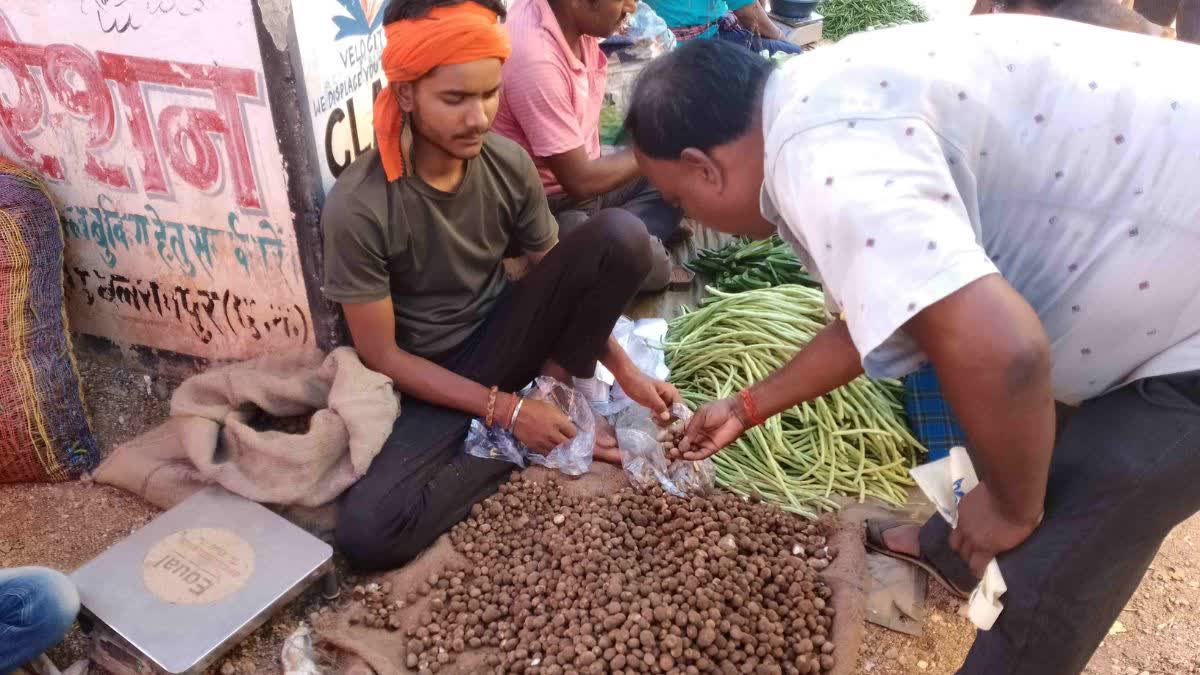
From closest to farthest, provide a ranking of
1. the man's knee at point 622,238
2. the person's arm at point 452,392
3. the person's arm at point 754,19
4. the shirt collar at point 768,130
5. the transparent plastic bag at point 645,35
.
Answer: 1. the shirt collar at point 768,130
2. the person's arm at point 452,392
3. the man's knee at point 622,238
4. the transparent plastic bag at point 645,35
5. the person's arm at point 754,19

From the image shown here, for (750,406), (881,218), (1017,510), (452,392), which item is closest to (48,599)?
(452,392)

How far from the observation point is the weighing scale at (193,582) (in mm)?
1956

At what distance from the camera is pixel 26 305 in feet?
8.25

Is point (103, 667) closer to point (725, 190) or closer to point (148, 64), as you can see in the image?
point (148, 64)

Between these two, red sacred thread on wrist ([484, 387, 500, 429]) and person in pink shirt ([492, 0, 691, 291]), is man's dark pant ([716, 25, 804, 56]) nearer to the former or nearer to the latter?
person in pink shirt ([492, 0, 691, 291])

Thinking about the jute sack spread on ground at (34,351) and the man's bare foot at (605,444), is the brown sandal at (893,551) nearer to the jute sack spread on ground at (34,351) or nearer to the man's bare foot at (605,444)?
the man's bare foot at (605,444)

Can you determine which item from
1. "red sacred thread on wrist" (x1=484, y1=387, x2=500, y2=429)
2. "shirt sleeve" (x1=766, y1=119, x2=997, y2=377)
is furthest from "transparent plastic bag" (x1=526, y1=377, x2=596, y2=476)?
"shirt sleeve" (x1=766, y1=119, x2=997, y2=377)

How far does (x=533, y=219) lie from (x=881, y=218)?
1.57 meters

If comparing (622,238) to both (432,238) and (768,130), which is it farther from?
(768,130)

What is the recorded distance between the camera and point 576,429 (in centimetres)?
263

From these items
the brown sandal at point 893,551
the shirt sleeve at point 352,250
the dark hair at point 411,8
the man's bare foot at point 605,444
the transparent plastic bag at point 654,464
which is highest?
the dark hair at point 411,8

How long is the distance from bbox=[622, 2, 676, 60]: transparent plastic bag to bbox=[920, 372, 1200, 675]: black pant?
9.11 feet

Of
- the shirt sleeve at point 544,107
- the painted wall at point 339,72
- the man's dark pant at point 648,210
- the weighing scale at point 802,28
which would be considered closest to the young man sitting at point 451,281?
the painted wall at point 339,72

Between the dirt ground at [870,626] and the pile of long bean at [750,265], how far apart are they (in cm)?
141
